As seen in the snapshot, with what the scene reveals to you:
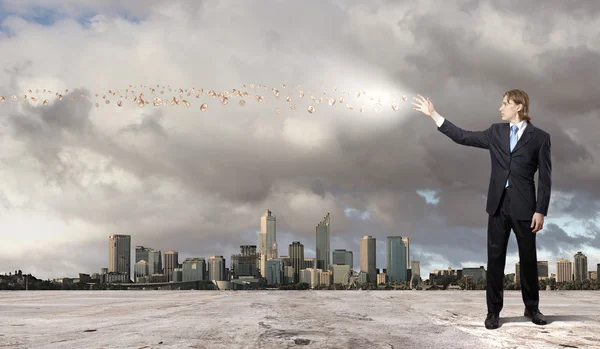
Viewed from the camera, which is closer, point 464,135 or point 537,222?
point 537,222

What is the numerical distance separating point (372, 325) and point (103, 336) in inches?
132

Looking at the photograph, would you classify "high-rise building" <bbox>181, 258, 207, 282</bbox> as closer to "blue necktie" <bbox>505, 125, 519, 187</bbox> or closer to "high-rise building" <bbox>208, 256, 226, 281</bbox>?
"high-rise building" <bbox>208, 256, 226, 281</bbox>

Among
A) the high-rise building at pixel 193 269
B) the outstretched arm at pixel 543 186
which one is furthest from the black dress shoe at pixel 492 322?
the high-rise building at pixel 193 269

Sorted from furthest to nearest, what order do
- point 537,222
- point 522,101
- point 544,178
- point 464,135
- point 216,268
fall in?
point 216,268, point 464,135, point 522,101, point 544,178, point 537,222

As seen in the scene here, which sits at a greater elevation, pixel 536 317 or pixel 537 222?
pixel 537 222

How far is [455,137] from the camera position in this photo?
26.2ft

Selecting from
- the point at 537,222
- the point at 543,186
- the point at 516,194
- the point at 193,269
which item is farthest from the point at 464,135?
the point at 193,269

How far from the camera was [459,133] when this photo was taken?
7977 mm

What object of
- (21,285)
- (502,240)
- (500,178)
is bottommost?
(21,285)

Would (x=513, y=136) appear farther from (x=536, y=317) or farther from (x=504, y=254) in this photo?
(x=536, y=317)

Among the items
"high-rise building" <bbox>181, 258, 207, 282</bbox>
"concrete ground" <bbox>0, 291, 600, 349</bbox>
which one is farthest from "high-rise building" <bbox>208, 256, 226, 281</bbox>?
"concrete ground" <bbox>0, 291, 600, 349</bbox>

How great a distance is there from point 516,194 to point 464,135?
3.75 ft

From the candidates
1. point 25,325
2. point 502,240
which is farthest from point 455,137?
point 25,325

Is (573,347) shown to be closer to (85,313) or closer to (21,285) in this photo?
(85,313)
